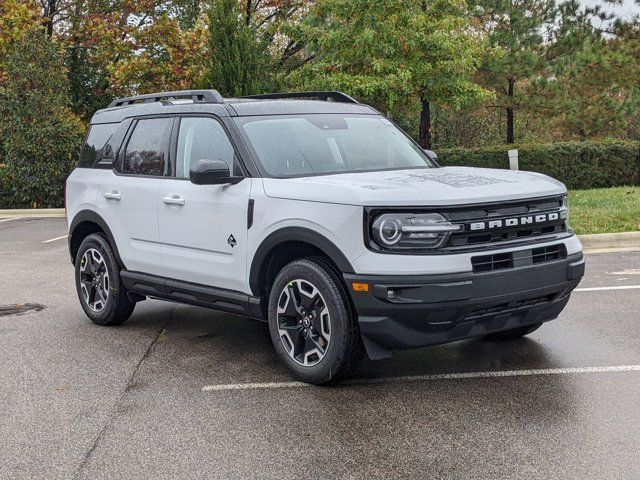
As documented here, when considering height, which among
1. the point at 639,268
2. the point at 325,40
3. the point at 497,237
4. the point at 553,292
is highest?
the point at 325,40

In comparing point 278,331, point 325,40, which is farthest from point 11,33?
point 278,331

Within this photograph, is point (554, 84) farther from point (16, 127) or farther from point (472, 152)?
point (16, 127)

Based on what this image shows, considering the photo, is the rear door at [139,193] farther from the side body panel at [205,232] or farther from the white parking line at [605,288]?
the white parking line at [605,288]

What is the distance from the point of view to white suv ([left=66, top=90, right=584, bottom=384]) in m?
5.11

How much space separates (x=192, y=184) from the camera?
6484mm

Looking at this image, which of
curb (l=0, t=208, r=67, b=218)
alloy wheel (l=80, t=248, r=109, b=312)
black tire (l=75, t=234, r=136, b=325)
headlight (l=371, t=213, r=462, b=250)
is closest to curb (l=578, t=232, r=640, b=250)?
black tire (l=75, t=234, r=136, b=325)

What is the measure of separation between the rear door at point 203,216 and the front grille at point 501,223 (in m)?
1.58

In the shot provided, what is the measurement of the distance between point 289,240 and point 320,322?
577mm

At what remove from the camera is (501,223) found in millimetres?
5258

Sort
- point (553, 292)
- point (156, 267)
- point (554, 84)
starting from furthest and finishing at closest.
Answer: point (554, 84) → point (156, 267) → point (553, 292)

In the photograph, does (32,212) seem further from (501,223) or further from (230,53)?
(501,223)

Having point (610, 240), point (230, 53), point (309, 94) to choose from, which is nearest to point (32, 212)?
point (230, 53)

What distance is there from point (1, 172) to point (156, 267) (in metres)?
18.6

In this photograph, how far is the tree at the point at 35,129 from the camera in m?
23.2
